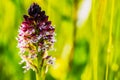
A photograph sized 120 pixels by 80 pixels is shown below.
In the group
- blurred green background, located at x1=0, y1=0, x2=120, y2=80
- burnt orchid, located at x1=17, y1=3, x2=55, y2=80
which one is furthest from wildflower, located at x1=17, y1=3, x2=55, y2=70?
blurred green background, located at x1=0, y1=0, x2=120, y2=80

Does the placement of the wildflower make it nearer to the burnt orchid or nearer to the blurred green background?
the burnt orchid

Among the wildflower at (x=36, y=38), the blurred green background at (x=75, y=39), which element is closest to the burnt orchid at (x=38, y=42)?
the wildflower at (x=36, y=38)

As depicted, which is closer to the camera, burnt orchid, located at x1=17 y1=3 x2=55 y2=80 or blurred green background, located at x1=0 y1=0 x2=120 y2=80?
burnt orchid, located at x1=17 y1=3 x2=55 y2=80

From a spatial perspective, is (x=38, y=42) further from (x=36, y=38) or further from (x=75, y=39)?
(x=75, y=39)

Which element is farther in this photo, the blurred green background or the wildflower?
the blurred green background

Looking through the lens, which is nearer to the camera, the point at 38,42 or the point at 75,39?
the point at 38,42

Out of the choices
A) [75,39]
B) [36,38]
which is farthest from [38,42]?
[75,39]

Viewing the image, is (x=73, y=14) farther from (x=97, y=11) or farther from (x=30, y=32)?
(x=30, y=32)

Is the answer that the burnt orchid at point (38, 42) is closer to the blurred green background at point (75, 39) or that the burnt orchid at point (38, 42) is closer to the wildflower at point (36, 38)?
the wildflower at point (36, 38)

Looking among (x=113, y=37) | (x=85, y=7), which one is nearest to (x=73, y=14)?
(x=85, y=7)

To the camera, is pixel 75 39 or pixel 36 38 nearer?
pixel 36 38
